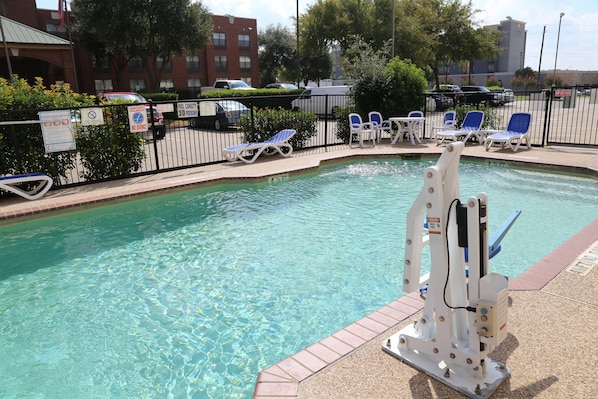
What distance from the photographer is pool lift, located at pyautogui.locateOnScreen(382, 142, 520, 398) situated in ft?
7.53

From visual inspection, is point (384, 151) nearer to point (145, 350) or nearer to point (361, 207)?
point (361, 207)

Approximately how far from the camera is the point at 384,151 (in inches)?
467

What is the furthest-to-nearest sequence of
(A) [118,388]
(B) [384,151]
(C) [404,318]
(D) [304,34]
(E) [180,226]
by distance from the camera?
(D) [304,34] < (B) [384,151] < (E) [180,226] < (C) [404,318] < (A) [118,388]

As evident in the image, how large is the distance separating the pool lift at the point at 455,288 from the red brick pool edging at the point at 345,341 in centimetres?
53

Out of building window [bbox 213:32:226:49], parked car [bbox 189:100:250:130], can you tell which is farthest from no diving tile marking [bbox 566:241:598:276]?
building window [bbox 213:32:226:49]

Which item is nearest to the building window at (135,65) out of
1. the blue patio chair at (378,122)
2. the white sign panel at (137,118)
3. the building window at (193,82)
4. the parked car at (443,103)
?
the building window at (193,82)

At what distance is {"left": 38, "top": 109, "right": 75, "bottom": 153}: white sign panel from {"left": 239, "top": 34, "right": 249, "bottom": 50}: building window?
4206cm

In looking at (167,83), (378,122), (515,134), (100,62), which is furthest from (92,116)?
(167,83)

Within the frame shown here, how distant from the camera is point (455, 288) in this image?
2.50 m

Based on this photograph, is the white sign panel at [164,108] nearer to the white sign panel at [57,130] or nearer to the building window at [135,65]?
the white sign panel at [57,130]

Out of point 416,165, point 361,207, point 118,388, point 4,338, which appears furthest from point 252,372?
point 416,165

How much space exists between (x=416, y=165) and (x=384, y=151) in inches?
51.0

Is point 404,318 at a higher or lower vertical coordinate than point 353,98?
lower

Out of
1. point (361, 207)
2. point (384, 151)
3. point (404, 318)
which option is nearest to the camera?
point (404, 318)
